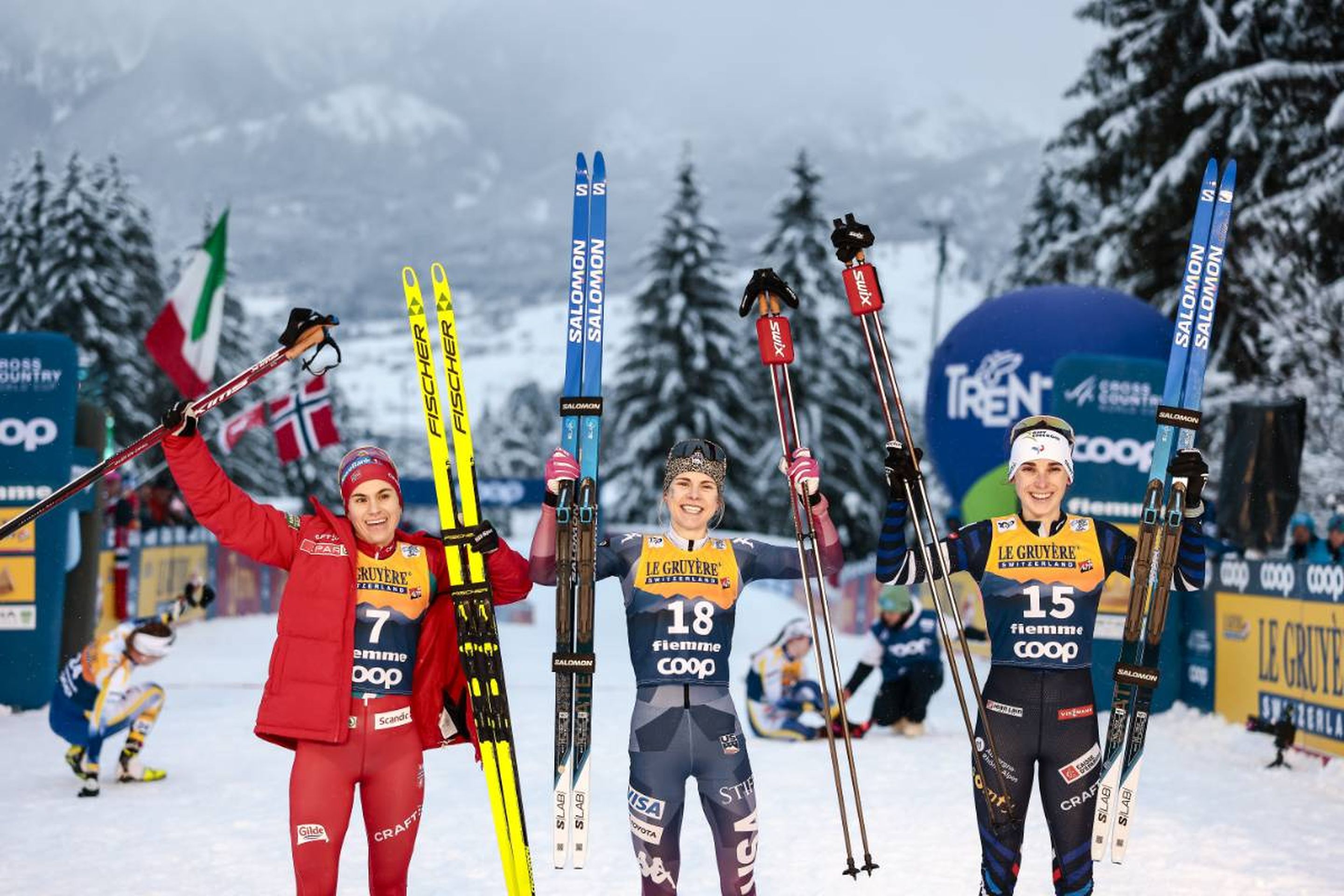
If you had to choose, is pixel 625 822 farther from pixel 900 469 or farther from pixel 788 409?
pixel 900 469

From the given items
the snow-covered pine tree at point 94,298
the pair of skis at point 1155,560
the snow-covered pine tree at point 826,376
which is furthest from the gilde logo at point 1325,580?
the snow-covered pine tree at point 94,298

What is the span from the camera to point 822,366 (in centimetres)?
3288

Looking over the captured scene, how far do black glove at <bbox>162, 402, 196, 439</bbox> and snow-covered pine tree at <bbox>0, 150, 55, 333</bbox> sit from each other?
105 ft

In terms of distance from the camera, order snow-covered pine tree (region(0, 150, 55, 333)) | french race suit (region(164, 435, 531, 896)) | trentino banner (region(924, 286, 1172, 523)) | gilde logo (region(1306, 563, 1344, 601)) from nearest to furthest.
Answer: french race suit (region(164, 435, 531, 896)) < gilde logo (region(1306, 563, 1344, 601)) < trentino banner (region(924, 286, 1172, 523)) < snow-covered pine tree (region(0, 150, 55, 333))

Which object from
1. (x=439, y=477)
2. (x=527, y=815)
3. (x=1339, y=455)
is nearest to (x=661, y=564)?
(x=439, y=477)

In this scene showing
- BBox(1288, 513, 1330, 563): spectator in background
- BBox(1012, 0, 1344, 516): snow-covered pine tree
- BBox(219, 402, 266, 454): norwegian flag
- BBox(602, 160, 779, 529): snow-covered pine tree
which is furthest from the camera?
BBox(602, 160, 779, 529): snow-covered pine tree

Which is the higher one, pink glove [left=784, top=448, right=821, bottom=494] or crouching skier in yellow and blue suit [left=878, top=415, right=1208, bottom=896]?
pink glove [left=784, top=448, right=821, bottom=494]

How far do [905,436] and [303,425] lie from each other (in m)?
13.0

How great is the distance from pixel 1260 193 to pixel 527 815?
1479 cm

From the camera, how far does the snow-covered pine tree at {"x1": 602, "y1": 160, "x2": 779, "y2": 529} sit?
3322 centimetres

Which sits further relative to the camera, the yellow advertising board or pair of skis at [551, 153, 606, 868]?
the yellow advertising board

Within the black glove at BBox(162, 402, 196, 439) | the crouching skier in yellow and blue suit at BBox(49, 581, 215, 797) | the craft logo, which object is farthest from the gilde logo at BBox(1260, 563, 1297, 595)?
the black glove at BBox(162, 402, 196, 439)

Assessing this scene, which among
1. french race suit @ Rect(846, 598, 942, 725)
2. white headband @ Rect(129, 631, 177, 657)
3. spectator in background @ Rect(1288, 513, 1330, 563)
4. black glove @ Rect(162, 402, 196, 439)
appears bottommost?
french race suit @ Rect(846, 598, 942, 725)

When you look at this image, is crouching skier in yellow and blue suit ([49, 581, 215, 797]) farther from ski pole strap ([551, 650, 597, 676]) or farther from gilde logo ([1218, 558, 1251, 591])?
gilde logo ([1218, 558, 1251, 591])
